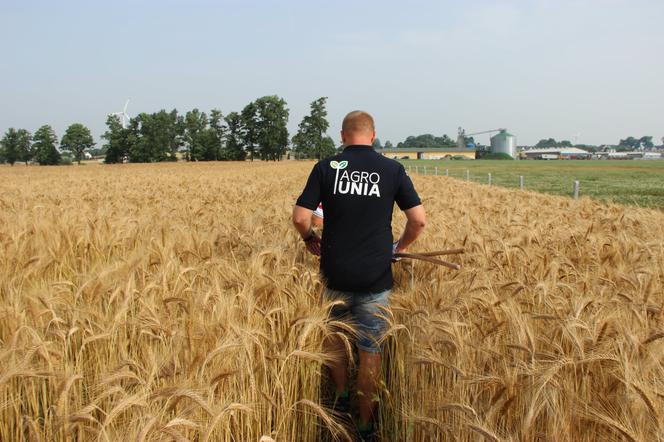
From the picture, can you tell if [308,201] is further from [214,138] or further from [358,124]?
[214,138]

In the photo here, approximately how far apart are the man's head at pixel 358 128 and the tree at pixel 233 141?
4205 inches

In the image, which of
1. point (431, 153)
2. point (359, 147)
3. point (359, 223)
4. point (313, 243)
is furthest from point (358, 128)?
point (431, 153)

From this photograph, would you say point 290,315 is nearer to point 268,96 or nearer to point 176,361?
point 176,361

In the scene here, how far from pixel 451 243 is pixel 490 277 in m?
1.37

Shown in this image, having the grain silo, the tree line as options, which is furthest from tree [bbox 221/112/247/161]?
the grain silo

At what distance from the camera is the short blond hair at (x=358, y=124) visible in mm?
3336

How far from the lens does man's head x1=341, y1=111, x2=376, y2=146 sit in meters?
3.34

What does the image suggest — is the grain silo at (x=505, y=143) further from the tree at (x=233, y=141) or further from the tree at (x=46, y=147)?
the tree at (x=46, y=147)

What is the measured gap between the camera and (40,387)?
220 centimetres

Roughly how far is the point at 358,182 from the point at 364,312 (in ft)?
2.88

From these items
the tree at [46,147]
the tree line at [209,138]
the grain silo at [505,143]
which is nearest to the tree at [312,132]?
the tree line at [209,138]

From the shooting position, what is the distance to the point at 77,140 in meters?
126

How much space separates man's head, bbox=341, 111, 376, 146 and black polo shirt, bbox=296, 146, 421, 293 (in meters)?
0.06

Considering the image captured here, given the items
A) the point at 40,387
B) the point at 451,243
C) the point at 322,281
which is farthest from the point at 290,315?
the point at 451,243
